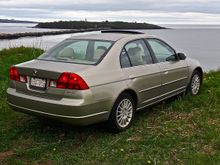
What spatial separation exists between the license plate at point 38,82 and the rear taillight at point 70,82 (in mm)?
247

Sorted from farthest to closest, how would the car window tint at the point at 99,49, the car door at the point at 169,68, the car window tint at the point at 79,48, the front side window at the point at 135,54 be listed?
the car door at the point at 169,68 → the front side window at the point at 135,54 → the car window tint at the point at 79,48 → the car window tint at the point at 99,49

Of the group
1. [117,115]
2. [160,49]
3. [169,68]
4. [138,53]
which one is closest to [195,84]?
[169,68]

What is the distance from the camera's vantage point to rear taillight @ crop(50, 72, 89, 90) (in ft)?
16.8

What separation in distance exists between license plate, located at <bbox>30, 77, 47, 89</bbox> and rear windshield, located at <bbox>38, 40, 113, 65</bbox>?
560 mm

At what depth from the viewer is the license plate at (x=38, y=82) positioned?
17.6ft

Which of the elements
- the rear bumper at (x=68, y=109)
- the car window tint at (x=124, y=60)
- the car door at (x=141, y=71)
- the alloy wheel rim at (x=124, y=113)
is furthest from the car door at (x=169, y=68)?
the rear bumper at (x=68, y=109)

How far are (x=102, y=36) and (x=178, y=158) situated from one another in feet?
8.36

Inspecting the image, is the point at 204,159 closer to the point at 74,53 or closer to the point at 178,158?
the point at 178,158

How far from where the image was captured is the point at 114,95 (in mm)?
5547

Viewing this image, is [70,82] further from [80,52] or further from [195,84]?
[195,84]

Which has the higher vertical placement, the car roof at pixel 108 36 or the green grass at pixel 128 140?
the car roof at pixel 108 36

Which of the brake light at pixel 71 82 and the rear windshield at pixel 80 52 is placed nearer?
the brake light at pixel 71 82

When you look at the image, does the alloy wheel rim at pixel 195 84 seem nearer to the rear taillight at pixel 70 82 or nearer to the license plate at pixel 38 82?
the rear taillight at pixel 70 82

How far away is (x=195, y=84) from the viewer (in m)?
8.09
